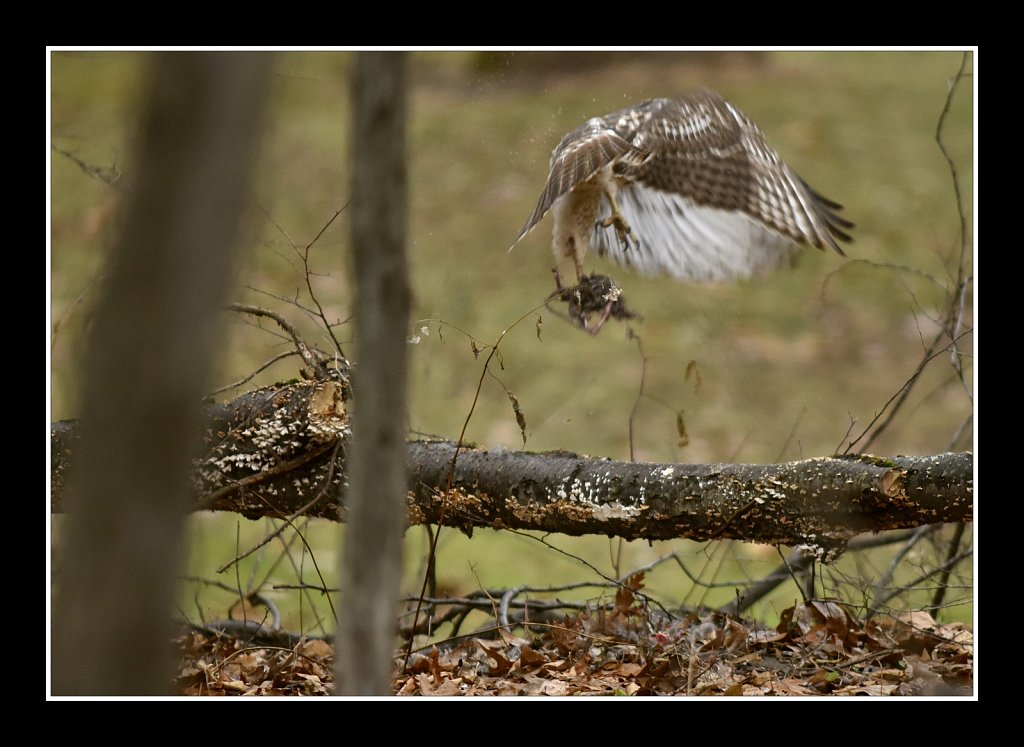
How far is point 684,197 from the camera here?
3908mm

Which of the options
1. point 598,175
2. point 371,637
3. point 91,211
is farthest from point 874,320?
point 371,637

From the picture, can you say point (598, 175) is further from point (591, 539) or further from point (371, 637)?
point (591, 539)

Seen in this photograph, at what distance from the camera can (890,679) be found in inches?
109

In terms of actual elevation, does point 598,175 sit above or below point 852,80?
below

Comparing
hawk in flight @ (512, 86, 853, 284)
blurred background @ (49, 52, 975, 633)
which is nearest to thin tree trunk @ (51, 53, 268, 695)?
blurred background @ (49, 52, 975, 633)

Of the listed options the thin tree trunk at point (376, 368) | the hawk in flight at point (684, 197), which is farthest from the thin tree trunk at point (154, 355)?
the hawk in flight at point (684, 197)

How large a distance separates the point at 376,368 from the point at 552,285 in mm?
2606

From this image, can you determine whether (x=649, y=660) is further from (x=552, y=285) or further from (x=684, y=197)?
(x=684, y=197)

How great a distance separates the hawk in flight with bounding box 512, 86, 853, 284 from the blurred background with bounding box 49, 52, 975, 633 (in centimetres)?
11

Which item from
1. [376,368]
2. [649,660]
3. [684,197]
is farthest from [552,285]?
[376,368]

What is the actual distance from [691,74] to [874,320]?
5.79 meters

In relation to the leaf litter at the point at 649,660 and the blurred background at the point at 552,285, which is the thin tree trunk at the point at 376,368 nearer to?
the blurred background at the point at 552,285

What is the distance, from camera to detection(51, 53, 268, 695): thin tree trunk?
1.11 metres

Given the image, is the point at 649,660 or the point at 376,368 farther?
the point at 649,660
